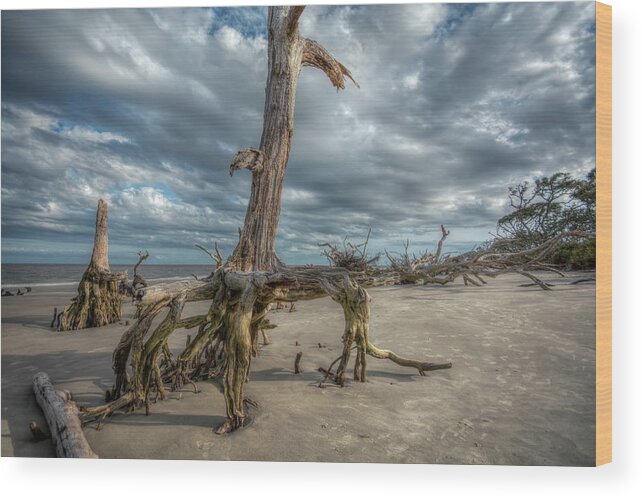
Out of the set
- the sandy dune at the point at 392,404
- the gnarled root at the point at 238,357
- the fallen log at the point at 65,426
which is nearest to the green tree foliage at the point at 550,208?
the sandy dune at the point at 392,404

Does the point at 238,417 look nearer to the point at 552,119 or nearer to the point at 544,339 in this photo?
the point at 544,339

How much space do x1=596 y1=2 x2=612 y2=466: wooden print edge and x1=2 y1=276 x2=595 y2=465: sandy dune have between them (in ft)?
0.52

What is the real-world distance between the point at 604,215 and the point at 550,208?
1.79m

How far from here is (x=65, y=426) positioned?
2.62 meters

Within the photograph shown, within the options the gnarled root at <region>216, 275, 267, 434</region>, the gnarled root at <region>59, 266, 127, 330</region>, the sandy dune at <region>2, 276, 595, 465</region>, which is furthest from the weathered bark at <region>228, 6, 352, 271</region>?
the gnarled root at <region>59, 266, 127, 330</region>

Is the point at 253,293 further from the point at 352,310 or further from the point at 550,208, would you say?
the point at 550,208

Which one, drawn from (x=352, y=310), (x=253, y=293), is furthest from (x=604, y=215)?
(x=253, y=293)

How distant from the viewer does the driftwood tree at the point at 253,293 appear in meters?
2.78

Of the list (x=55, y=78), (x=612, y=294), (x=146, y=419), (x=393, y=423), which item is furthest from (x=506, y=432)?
(x=55, y=78)

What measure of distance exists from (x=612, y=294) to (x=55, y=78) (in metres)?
6.65

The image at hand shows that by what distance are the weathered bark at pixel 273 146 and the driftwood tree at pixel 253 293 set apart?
0.01 meters

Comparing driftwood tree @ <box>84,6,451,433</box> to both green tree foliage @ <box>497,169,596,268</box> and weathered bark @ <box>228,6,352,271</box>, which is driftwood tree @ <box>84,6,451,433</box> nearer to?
weathered bark @ <box>228,6,352,271</box>

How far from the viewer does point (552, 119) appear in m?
3.43

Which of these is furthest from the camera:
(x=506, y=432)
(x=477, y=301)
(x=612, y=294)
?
(x=477, y=301)
